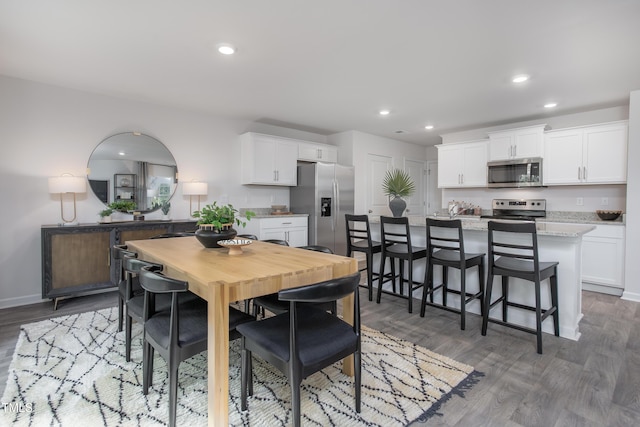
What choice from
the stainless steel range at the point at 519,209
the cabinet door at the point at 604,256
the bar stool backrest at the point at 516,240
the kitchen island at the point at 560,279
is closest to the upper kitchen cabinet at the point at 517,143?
the stainless steel range at the point at 519,209

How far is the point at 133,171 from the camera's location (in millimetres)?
4164

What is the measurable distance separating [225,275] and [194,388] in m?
0.88

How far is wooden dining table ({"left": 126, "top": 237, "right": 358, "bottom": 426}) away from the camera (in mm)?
1478

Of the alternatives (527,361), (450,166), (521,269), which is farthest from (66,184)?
(450,166)

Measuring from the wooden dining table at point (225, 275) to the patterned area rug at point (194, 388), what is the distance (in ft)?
0.89

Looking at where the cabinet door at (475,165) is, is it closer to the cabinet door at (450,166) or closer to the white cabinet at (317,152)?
the cabinet door at (450,166)

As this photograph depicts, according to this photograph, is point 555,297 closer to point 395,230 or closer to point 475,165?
point 395,230

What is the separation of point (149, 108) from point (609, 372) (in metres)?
5.32

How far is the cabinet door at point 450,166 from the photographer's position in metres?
5.67

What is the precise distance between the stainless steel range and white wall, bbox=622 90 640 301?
48.4 inches

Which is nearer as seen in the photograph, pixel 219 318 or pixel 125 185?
pixel 219 318

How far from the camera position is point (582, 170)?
440 centimetres

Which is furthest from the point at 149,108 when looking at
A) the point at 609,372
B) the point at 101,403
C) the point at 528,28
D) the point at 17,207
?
the point at 609,372

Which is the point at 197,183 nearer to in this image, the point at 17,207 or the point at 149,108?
the point at 149,108
